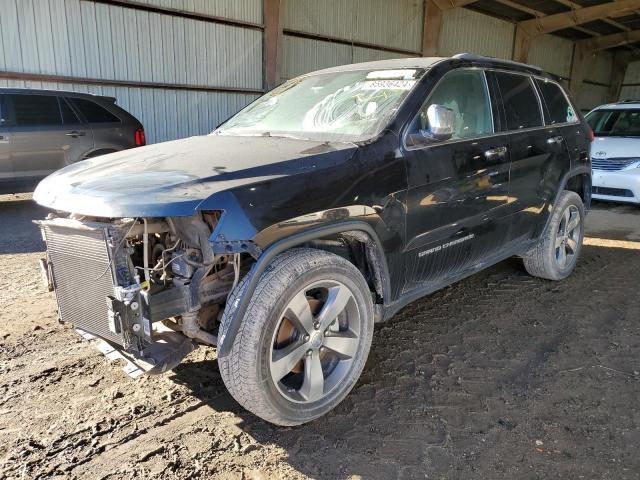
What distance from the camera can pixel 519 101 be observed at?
4273 millimetres

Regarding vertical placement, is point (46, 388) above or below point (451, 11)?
below

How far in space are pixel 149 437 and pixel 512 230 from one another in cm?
307

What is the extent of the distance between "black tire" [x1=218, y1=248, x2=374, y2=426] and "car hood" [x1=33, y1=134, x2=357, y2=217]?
456 millimetres

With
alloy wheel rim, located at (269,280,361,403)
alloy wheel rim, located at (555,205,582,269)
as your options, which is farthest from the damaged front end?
alloy wheel rim, located at (555,205,582,269)

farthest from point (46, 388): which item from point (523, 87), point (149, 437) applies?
point (523, 87)

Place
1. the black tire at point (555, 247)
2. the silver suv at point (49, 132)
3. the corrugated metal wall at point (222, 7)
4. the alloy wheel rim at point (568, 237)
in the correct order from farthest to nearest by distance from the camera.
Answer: the corrugated metal wall at point (222, 7)
the silver suv at point (49, 132)
the alloy wheel rim at point (568, 237)
the black tire at point (555, 247)

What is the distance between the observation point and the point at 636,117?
9.19 meters

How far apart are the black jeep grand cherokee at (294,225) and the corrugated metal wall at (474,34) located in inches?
616

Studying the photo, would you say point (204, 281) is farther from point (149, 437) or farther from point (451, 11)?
point (451, 11)

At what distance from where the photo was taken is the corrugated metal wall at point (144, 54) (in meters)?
10.4

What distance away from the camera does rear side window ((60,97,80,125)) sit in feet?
28.1

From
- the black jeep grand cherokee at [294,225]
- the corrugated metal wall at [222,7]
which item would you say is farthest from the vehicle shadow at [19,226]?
the corrugated metal wall at [222,7]

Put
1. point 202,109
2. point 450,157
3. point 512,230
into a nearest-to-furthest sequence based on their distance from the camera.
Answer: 1. point 450,157
2. point 512,230
3. point 202,109

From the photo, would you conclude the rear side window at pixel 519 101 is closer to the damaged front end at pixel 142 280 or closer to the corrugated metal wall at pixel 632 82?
the damaged front end at pixel 142 280
